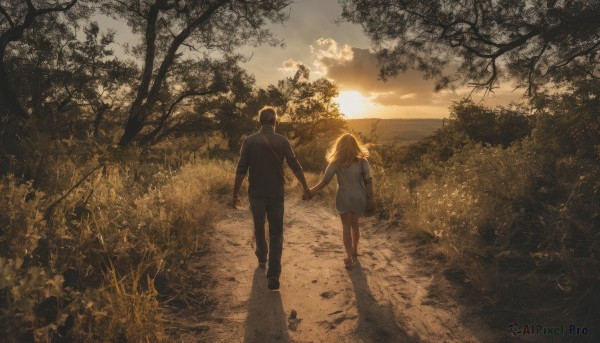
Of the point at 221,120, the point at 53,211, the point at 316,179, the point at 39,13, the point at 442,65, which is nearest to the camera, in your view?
the point at 53,211

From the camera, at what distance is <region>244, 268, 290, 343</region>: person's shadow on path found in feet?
11.6

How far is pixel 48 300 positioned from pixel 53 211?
1.09 m

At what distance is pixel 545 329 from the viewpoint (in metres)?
3.50

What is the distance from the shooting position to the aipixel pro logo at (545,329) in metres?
3.29

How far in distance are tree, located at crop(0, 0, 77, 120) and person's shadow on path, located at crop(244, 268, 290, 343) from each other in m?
8.93

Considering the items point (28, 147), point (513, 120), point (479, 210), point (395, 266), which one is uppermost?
point (513, 120)

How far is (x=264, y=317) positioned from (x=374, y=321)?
1.11 meters

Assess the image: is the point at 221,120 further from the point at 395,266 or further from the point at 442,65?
the point at 395,266

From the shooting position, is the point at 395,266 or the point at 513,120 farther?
the point at 513,120

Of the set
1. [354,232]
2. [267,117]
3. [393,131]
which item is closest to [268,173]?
[267,117]

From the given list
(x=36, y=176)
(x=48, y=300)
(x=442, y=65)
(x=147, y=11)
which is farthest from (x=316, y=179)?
(x=48, y=300)

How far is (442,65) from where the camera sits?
863 cm

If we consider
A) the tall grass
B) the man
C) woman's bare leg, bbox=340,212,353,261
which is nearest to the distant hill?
woman's bare leg, bbox=340,212,353,261

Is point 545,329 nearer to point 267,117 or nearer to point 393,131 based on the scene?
point 267,117
